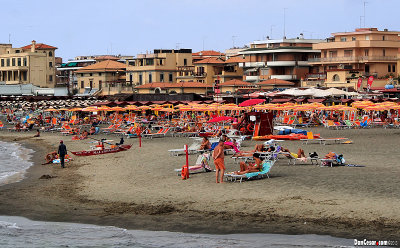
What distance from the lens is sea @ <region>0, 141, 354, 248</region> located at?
42.0 ft

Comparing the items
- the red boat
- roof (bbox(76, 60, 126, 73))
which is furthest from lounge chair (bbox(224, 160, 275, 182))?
roof (bbox(76, 60, 126, 73))

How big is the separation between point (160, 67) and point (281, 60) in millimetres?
19008

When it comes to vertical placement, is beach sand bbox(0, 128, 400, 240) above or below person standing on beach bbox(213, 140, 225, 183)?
below

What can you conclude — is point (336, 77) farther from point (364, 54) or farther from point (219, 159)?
point (219, 159)

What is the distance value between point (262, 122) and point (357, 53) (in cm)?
5306

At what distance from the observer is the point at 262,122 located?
33.3 meters

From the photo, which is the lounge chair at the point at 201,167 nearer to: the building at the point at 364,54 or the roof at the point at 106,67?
the building at the point at 364,54

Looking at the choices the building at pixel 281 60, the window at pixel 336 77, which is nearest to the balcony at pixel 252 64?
the building at pixel 281 60

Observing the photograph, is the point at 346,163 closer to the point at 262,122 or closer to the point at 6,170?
the point at 262,122

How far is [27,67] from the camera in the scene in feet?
422

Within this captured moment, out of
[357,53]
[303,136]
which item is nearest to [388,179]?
[303,136]

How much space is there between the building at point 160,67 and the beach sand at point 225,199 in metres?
77.3

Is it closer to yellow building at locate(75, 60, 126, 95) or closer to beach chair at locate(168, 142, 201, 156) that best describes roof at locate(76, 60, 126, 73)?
yellow building at locate(75, 60, 126, 95)

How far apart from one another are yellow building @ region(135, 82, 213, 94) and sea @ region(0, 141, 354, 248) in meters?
75.6
